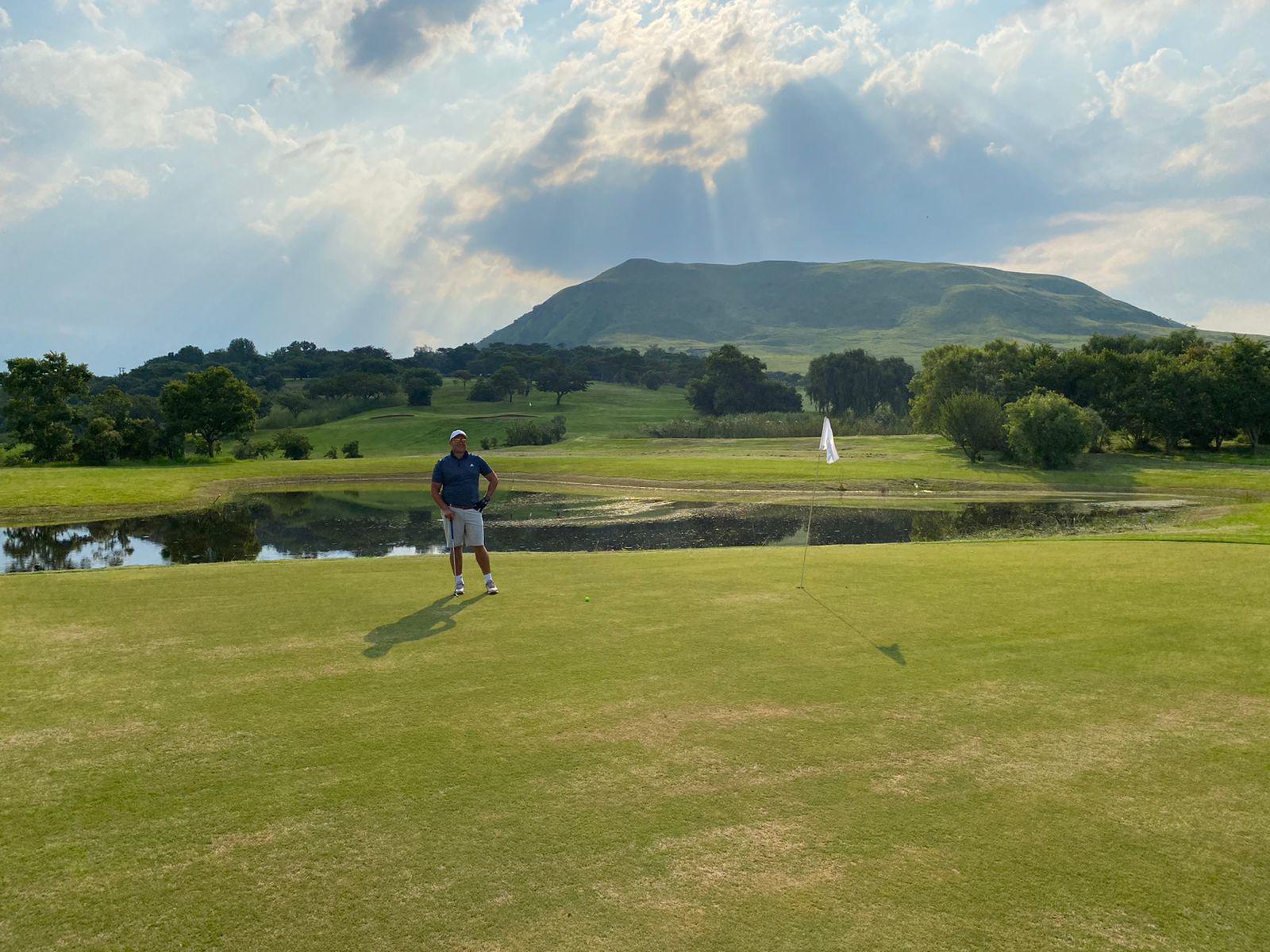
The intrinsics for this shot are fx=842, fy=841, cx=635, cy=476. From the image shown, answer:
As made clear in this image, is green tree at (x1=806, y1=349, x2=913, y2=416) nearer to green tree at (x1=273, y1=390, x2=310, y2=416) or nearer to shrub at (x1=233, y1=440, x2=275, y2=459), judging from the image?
green tree at (x1=273, y1=390, x2=310, y2=416)

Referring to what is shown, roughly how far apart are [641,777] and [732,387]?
12368 centimetres

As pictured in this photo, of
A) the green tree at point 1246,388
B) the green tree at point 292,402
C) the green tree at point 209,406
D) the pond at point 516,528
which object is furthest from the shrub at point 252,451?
the green tree at point 1246,388

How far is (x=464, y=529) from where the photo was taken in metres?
14.4

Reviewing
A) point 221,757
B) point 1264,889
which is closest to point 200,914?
point 221,757

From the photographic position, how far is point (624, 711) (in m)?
8.10

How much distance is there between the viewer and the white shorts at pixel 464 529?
14297mm

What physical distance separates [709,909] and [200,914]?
3022 mm

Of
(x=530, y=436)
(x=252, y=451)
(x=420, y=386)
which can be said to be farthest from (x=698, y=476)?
(x=420, y=386)

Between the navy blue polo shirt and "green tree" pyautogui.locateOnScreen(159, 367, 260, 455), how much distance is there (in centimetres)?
6896

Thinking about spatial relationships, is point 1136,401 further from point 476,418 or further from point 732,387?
point 476,418

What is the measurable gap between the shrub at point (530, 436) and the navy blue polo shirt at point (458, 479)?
3230 inches

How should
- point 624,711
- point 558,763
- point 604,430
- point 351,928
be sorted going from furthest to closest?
point 604,430 < point 624,711 < point 558,763 < point 351,928

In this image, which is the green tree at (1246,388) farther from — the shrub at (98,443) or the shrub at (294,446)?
the shrub at (98,443)

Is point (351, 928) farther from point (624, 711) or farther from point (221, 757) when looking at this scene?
point (624, 711)
